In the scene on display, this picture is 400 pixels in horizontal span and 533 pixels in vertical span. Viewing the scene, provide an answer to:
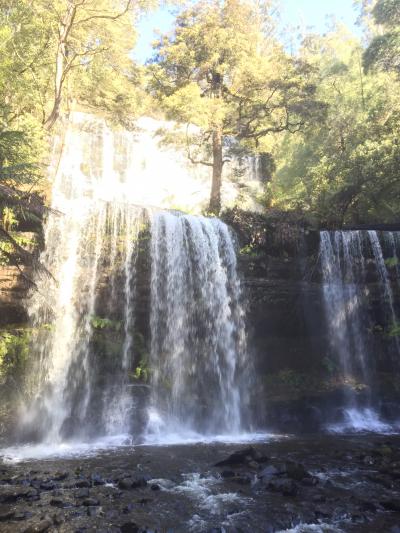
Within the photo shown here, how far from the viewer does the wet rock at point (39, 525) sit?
5137mm

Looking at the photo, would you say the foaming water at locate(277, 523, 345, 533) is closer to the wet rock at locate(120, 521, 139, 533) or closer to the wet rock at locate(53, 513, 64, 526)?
the wet rock at locate(120, 521, 139, 533)

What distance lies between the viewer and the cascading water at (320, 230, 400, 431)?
640 inches

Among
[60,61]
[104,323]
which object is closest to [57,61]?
[60,61]

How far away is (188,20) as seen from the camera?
2038cm

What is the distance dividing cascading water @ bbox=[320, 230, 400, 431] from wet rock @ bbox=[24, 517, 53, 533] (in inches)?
505

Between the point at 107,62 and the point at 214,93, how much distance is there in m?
5.38

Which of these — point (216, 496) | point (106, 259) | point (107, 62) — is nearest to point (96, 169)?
point (107, 62)

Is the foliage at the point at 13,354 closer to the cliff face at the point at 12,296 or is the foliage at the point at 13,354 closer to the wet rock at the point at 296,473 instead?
the cliff face at the point at 12,296

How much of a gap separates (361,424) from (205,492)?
8.88 meters

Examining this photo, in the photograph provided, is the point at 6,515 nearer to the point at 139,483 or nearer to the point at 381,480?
the point at 139,483

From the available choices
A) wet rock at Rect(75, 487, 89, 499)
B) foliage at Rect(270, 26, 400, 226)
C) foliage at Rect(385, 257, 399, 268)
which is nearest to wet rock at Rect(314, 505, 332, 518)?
wet rock at Rect(75, 487, 89, 499)

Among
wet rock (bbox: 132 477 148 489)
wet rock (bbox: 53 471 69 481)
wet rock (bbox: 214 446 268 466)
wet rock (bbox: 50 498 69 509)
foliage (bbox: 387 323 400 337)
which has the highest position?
foliage (bbox: 387 323 400 337)

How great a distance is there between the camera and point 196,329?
47.5ft

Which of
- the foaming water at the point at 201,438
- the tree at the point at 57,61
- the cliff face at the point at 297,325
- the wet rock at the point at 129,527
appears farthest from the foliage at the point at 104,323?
the wet rock at the point at 129,527
